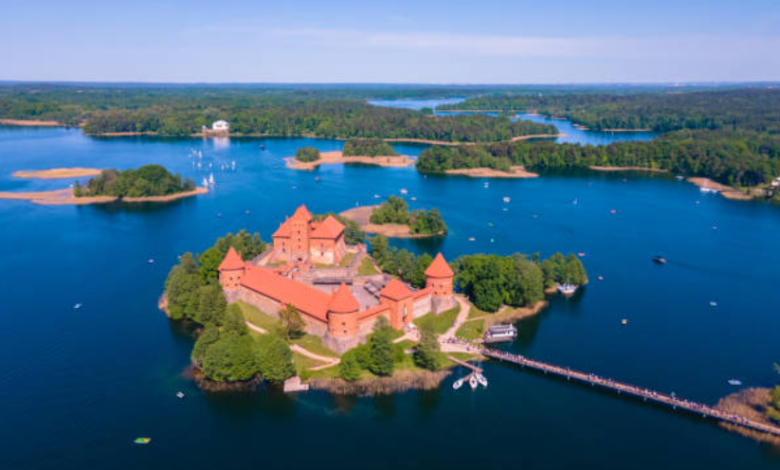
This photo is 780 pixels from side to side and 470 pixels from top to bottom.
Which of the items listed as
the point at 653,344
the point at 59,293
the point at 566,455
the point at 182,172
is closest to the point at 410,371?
the point at 566,455

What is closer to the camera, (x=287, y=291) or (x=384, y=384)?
(x=384, y=384)

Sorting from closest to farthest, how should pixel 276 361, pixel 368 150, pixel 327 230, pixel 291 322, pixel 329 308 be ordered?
pixel 276 361 < pixel 329 308 < pixel 291 322 < pixel 327 230 < pixel 368 150

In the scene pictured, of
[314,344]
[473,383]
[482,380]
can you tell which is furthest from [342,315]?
[482,380]

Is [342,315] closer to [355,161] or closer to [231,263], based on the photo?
[231,263]

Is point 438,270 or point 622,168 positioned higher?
point 622,168

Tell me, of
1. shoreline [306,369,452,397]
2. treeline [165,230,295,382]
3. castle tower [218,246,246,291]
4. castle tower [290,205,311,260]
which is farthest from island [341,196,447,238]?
shoreline [306,369,452,397]

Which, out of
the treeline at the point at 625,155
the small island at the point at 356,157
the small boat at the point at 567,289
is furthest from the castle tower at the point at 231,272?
the treeline at the point at 625,155

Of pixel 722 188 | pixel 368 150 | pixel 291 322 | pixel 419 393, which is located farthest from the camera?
pixel 368 150
